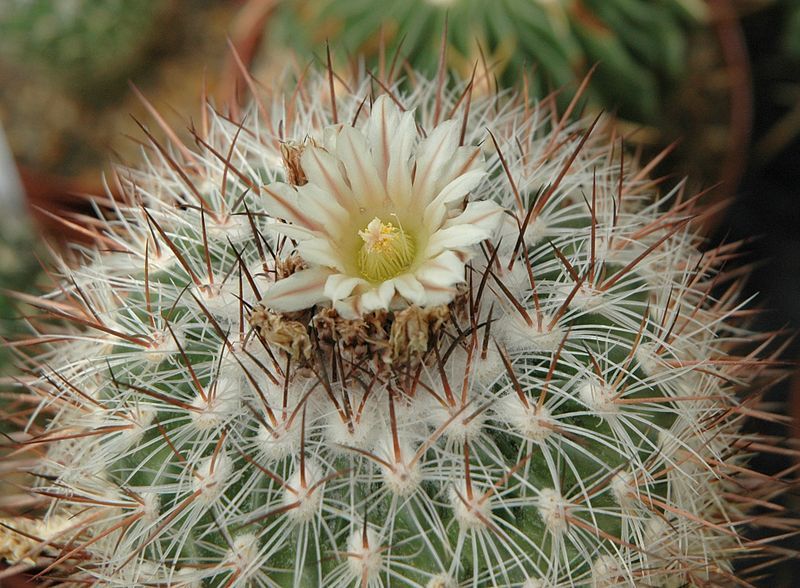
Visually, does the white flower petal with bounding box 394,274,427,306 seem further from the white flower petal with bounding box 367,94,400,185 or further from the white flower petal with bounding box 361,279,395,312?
the white flower petal with bounding box 367,94,400,185

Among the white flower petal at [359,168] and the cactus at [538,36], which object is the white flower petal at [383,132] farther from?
the cactus at [538,36]

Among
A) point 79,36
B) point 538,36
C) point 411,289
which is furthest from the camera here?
point 79,36

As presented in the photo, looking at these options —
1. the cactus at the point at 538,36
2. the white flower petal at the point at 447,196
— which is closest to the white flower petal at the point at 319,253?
the white flower petal at the point at 447,196

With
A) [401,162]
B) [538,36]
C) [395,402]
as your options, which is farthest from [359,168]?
[538,36]

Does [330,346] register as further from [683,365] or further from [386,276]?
[683,365]

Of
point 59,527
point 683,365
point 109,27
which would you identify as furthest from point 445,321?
point 109,27

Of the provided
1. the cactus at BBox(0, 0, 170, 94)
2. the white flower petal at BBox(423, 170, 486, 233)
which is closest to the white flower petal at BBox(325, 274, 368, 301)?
the white flower petal at BBox(423, 170, 486, 233)

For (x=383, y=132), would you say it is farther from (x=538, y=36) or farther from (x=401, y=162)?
Result: (x=538, y=36)
